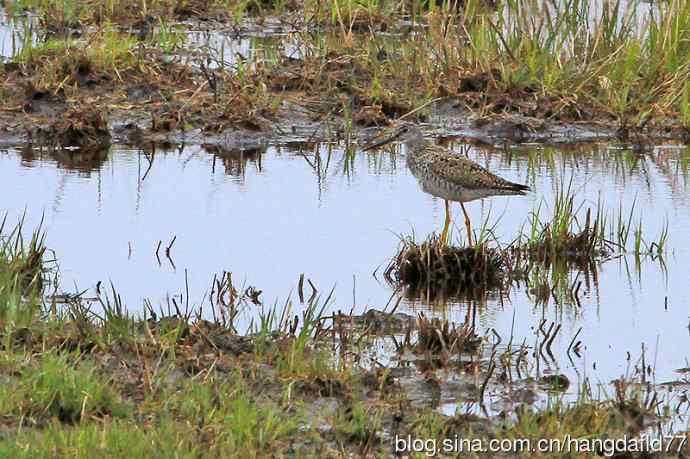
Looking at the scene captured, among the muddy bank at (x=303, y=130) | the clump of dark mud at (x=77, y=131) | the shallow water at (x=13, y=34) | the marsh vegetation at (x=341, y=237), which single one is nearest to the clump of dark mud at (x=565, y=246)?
the marsh vegetation at (x=341, y=237)

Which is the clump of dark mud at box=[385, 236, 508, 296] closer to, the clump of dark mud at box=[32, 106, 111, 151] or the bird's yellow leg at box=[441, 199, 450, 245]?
the bird's yellow leg at box=[441, 199, 450, 245]

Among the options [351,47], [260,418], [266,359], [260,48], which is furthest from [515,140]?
[260,418]

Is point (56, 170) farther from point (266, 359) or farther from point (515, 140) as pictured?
point (266, 359)

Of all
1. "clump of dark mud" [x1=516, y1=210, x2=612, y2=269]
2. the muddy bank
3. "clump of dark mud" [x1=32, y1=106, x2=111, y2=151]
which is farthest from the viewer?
Answer: the muddy bank

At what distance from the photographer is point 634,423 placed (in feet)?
21.7

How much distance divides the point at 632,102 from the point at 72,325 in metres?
8.38

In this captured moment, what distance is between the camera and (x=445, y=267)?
9.55 metres

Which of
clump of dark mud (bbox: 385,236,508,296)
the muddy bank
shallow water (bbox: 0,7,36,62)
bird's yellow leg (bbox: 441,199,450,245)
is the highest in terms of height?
shallow water (bbox: 0,7,36,62)

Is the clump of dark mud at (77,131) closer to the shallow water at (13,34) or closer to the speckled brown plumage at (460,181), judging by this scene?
the shallow water at (13,34)

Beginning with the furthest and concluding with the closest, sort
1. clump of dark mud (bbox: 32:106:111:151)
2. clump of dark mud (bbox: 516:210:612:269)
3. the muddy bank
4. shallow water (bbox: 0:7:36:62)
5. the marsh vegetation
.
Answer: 1. shallow water (bbox: 0:7:36:62)
2. the muddy bank
3. clump of dark mud (bbox: 32:106:111:151)
4. clump of dark mud (bbox: 516:210:612:269)
5. the marsh vegetation

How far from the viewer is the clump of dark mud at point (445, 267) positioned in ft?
31.3

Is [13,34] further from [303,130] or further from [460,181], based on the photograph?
[460,181]

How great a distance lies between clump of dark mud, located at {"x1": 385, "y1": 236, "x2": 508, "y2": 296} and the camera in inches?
375

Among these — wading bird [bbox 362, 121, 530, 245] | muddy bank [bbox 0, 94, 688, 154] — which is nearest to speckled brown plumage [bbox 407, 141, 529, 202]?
wading bird [bbox 362, 121, 530, 245]
